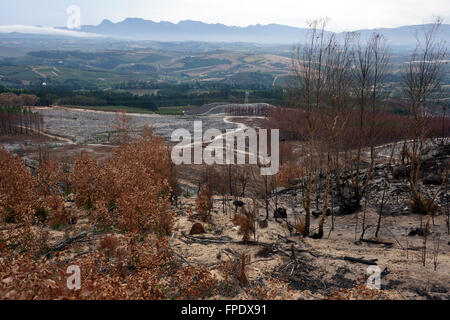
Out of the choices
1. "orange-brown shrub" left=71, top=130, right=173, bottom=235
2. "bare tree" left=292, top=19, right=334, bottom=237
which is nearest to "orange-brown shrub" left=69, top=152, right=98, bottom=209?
"orange-brown shrub" left=71, top=130, right=173, bottom=235

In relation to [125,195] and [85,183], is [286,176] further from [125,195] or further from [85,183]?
[125,195]

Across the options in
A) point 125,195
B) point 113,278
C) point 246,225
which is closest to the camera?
point 113,278

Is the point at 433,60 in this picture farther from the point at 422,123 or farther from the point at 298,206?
the point at 298,206

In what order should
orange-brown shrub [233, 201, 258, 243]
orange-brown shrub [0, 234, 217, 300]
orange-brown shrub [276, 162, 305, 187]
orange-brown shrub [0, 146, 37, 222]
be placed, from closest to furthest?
orange-brown shrub [0, 234, 217, 300]
orange-brown shrub [233, 201, 258, 243]
orange-brown shrub [0, 146, 37, 222]
orange-brown shrub [276, 162, 305, 187]

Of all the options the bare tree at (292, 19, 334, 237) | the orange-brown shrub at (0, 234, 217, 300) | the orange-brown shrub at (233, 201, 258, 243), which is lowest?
the orange-brown shrub at (233, 201, 258, 243)

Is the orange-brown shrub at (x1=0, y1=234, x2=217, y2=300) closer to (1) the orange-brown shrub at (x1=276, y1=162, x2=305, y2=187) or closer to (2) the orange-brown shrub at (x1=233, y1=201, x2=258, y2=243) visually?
(2) the orange-brown shrub at (x1=233, y1=201, x2=258, y2=243)

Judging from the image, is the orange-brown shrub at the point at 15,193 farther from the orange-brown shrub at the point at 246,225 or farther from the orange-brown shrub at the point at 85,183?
the orange-brown shrub at the point at 246,225

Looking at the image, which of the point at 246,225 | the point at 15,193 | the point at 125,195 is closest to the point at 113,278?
the point at 125,195

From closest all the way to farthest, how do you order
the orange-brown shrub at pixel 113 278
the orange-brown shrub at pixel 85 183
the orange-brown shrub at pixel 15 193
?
the orange-brown shrub at pixel 113 278 → the orange-brown shrub at pixel 15 193 → the orange-brown shrub at pixel 85 183

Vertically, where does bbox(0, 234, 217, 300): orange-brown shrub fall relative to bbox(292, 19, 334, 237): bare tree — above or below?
below

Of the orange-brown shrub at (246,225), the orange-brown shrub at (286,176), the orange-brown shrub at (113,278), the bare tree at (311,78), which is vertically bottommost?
the orange-brown shrub at (286,176)

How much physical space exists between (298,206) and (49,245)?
1039 centimetres

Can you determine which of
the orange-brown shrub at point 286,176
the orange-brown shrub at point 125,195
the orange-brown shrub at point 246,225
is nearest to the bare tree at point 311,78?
the orange-brown shrub at point 246,225
